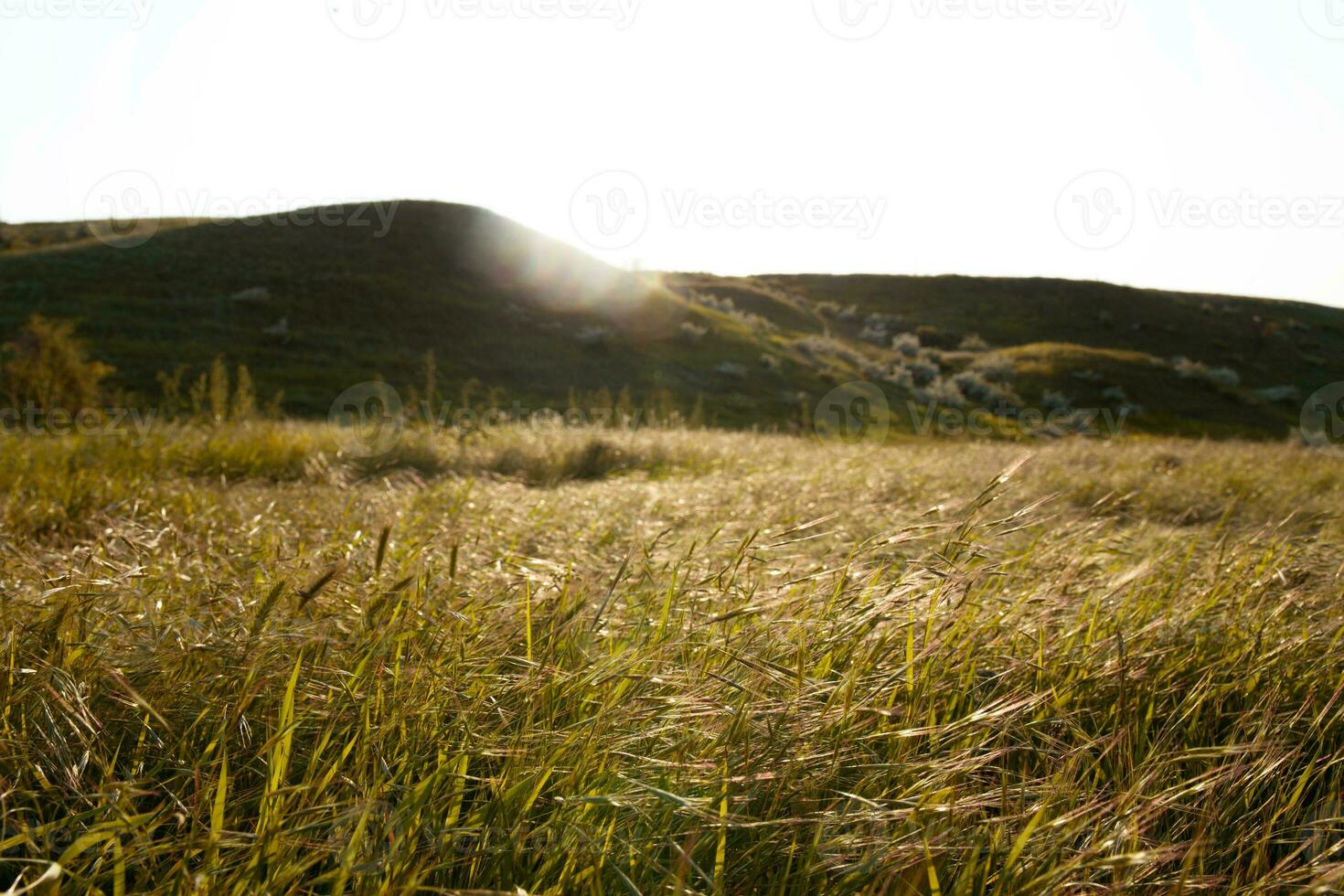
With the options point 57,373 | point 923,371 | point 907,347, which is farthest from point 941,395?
point 57,373

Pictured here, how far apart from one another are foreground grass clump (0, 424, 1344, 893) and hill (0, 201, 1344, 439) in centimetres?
2795

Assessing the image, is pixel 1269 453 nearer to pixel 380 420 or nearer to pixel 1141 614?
pixel 1141 614

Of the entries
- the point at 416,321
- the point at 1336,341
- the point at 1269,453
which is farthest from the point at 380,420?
the point at 1336,341

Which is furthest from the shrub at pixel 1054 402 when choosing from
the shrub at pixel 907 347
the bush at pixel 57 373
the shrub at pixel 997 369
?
the bush at pixel 57 373

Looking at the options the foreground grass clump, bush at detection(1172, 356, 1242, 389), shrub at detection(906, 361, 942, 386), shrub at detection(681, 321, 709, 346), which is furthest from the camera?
bush at detection(1172, 356, 1242, 389)

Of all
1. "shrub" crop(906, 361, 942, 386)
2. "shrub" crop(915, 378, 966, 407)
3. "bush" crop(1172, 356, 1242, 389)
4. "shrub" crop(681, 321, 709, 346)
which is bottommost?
"shrub" crop(915, 378, 966, 407)

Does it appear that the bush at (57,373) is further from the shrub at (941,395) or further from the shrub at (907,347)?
the shrub at (907,347)

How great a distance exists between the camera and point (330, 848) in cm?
118

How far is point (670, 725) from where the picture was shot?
1600 mm

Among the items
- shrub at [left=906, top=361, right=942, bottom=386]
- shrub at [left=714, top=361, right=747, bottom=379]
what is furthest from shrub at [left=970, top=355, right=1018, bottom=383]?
shrub at [left=714, top=361, right=747, bottom=379]

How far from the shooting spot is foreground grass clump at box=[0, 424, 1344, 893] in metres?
1.33

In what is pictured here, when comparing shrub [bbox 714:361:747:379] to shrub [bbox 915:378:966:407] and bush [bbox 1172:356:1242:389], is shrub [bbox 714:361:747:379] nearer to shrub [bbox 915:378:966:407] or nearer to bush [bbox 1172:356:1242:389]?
shrub [bbox 915:378:966:407]

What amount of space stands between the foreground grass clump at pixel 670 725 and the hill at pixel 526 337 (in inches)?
1101

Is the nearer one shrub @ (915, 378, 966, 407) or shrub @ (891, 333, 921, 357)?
shrub @ (915, 378, 966, 407)
